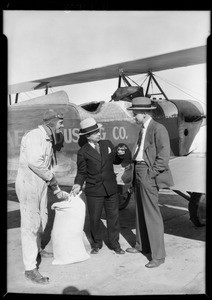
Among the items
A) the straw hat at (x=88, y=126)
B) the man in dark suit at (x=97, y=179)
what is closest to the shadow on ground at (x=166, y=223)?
the man in dark suit at (x=97, y=179)

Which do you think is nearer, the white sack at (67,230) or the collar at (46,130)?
the collar at (46,130)

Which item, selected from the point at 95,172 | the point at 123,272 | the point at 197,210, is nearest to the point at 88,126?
the point at 95,172

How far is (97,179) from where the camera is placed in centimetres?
411

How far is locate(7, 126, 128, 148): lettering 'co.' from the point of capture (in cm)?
490

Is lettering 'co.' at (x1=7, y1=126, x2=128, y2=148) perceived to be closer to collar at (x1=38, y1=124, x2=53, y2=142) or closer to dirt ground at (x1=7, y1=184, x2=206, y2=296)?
collar at (x1=38, y1=124, x2=53, y2=142)

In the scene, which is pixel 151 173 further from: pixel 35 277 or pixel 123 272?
pixel 35 277

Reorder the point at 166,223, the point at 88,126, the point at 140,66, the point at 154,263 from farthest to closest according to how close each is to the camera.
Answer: the point at 140,66 → the point at 166,223 → the point at 88,126 → the point at 154,263

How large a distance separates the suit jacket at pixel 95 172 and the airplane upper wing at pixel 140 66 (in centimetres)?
200

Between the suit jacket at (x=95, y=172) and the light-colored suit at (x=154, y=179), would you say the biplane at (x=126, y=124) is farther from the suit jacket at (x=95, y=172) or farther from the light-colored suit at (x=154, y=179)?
the suit jacket at (x=95, y=172)

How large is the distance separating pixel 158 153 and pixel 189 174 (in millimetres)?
981

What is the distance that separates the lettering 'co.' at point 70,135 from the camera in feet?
16.1

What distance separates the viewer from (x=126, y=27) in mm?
4141
